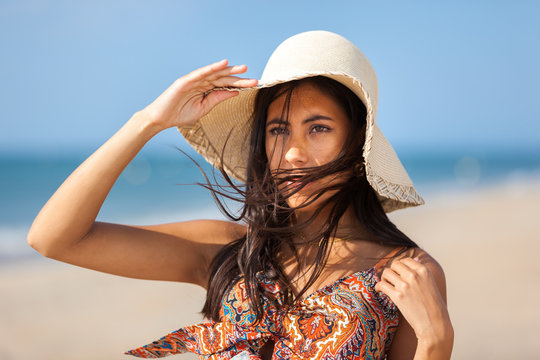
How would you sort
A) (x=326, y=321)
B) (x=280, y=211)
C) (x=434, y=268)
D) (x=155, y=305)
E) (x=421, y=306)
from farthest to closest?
(x=155, y=305), (x=280, y=211), (x=434, y=268), (x=326, y=321), (x=421, y=306)

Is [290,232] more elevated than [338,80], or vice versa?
[338,80]

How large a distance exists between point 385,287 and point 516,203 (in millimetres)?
15229

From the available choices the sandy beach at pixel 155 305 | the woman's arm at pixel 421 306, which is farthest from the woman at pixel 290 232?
the sandy beach at pixel 155 305

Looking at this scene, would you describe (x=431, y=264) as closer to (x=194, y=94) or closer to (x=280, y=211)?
(x=280, y=211)

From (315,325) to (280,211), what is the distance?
23.6 inches

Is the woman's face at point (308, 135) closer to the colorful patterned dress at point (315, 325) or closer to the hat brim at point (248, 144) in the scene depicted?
the hat brim at point (248, 144)

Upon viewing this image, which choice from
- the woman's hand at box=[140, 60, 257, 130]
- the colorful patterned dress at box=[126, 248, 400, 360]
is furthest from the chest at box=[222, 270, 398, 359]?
the woman's hand at box=[140, 60, 257, 130]

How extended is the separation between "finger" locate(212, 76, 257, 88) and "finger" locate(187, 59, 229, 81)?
8 centimetres

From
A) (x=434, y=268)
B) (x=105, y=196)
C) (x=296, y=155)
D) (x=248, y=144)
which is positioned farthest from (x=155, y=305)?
(x=434, y=268)

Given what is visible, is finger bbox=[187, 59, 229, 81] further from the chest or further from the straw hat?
the chest

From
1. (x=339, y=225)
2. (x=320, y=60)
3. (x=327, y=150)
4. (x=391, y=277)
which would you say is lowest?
(x=391, y=277)

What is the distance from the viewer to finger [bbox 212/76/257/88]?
2.11m

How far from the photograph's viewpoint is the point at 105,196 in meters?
2.15

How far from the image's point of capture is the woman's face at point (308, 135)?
2182 mm
